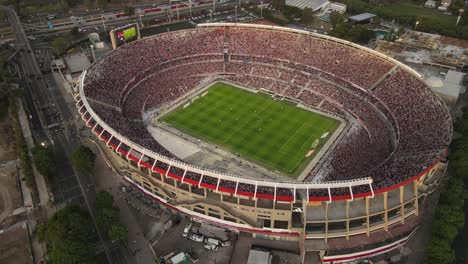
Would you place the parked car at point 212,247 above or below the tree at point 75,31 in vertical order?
below

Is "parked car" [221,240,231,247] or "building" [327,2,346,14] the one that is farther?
"building" [327,2,346,14]

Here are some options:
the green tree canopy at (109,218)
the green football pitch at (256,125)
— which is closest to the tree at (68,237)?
the green tree canopy at (109,218)

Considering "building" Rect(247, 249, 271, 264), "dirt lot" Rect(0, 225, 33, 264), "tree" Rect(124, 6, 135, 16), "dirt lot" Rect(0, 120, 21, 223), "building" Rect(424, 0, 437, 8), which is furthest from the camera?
Result: "building" Rect(424, 0, 437, 8)

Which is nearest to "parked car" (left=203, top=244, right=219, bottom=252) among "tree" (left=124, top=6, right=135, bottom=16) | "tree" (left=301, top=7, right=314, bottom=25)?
"tree" (left=301, top=7, right=314, bottom=25)

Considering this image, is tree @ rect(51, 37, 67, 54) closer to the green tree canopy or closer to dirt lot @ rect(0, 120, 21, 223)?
dirt lot @ rect(0, 120, 21, 223)

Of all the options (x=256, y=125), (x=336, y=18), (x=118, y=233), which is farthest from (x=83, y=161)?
(x=336, y=18)

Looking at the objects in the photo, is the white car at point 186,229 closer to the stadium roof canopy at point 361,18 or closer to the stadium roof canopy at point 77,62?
the stadium roof canopy at point 77,62
